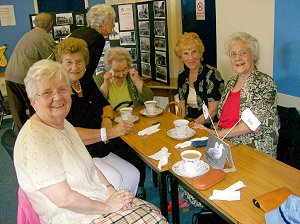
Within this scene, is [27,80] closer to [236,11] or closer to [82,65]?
[82,65]

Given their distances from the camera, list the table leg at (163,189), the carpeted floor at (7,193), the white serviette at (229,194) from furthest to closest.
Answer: the carpeted floor at (7,193) → the table leg at (163,189) → the white serviette at (229,194)

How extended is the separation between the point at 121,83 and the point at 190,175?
154 centimetres

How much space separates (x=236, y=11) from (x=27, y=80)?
2183 millimetres

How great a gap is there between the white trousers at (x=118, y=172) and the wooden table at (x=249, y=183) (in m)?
0.47

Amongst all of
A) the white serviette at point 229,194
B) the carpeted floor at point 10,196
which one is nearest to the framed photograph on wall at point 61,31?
the carpeted floor at point 10,196

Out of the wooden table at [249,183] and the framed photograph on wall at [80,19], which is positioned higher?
the framed photograph on wall at [80,19]

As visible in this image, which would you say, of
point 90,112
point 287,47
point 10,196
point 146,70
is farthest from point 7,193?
point 287,47

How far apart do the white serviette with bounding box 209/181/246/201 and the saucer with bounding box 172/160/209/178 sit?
0.53 feet

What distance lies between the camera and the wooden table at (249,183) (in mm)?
1300

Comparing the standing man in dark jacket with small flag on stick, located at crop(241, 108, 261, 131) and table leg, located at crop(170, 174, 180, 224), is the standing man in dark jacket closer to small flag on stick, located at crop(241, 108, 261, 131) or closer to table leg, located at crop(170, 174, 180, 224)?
table leg, located at crop(170, 174, 180, 224)

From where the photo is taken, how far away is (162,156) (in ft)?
6.00

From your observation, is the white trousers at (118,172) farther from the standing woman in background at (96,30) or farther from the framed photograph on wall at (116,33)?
the framed photograph on wall at (116,33)

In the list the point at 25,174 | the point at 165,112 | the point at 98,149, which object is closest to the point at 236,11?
the point at 165,112

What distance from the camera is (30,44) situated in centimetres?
380
